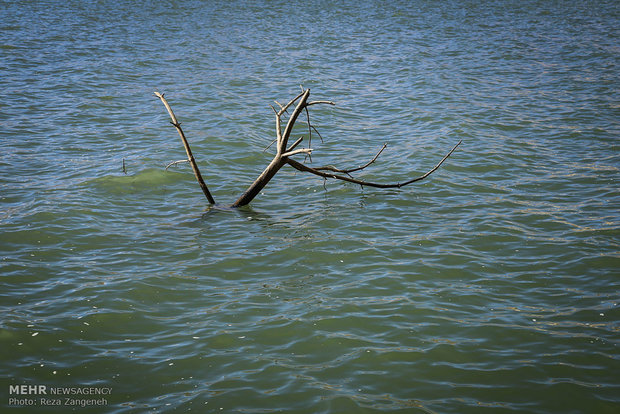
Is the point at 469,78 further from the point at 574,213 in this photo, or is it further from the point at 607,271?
the point at 607,271

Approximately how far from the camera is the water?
6.62 meters

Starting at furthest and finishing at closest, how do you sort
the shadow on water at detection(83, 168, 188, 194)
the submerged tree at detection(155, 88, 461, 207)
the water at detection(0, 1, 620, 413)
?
the shadow on water at detection(83, 168, 188, 194), the submerged tree at detection(155, 88, 461, 207), the water at detection(0, 1, 620, 413)

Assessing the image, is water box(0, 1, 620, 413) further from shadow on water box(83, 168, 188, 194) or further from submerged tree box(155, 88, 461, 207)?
submerged tree box(155, 88, 461, 207)

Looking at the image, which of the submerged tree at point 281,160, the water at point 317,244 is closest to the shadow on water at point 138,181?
the water at point 317,244

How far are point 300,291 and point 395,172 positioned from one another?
17.3ft

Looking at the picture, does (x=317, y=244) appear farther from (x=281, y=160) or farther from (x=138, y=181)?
(x=138, y=181)

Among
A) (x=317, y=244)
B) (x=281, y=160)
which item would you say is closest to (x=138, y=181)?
(x=281, y=160)

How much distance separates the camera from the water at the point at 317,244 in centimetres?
662

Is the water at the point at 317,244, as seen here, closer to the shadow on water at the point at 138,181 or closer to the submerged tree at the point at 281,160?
the shadow on water at the point at 138,181

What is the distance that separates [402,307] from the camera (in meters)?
7.97

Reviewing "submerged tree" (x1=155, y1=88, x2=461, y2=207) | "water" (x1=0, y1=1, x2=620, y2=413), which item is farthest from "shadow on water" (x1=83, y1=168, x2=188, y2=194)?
"submerged tree" (x1=155, y1=88, x2=461, y2=207)

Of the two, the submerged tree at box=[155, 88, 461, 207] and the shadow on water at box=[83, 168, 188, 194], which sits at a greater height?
the submerged tree at box=[155, 88, 461, 207]

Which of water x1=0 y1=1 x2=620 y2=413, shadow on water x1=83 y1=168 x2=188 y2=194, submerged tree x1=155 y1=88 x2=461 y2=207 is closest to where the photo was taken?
water x1=0 y1=1 x2=620 y2=413

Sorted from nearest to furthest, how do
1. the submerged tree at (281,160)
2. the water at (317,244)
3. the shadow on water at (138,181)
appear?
the water at (317,244) → the submerged tree at (281,160) → the shadow on water at (138,181)
